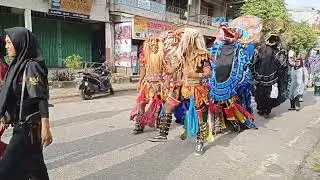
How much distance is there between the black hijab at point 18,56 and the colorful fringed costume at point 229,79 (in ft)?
13.4

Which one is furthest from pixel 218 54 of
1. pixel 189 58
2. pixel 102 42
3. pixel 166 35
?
pixel 102 42

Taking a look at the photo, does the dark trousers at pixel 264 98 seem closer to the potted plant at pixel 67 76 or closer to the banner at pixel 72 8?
the potted plant at pixel 67 76

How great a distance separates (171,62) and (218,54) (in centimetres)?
155

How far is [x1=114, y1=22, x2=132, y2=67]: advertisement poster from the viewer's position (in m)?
18.8

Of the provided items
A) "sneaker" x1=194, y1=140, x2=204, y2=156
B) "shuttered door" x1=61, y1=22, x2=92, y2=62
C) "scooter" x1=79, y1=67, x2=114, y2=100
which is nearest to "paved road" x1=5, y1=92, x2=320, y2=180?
"sneaker" x1=194, y1=140, x2=204, y2=156

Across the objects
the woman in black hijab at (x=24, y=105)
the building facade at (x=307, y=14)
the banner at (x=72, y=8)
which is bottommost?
the woman in black hijab at (x=24, y=105)

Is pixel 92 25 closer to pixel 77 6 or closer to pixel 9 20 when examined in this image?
pixel 77 6

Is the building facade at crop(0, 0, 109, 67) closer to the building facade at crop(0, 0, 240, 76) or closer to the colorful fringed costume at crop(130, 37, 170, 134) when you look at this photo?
the building facade at crop(0, 0, 240, 76)

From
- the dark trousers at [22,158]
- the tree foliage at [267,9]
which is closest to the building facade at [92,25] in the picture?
the tree foliage at [267,9]

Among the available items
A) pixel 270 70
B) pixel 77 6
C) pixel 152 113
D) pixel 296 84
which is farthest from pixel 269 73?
pixel 77 6

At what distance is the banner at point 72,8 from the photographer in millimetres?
→ 15422

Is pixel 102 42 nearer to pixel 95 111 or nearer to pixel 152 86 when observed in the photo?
pixel 95 111

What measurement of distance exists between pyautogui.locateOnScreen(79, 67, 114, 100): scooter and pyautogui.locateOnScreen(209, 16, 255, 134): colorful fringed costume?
5635mm

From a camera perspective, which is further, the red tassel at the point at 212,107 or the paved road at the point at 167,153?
the red tassel at the point at 212,107
